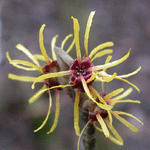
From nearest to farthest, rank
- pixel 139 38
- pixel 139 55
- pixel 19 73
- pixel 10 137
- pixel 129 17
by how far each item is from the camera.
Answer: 1. pixel 10 137
2. pixel 19 73
3. pixel 139 55
4. pixel 139 38
5. pixel 129 17

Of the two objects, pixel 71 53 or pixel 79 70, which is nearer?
pixel 79 70

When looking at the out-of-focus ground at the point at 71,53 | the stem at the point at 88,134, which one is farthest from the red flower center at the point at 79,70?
the out-of-focus ground at the point at 71,53

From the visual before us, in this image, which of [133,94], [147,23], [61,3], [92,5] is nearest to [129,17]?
[147,23]

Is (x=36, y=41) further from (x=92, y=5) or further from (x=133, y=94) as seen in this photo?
(x=133, y=94)

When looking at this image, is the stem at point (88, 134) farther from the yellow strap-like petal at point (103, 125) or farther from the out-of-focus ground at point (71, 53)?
the out-of-focus ground at point (71, 53)

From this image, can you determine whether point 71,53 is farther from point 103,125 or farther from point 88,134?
point 103,125

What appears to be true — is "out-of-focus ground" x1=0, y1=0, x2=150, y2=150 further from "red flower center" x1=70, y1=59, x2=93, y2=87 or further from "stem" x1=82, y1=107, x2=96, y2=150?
"red flower center" x1=70, y1=59, x2=93, y2=87

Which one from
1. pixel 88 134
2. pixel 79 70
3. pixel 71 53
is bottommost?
pixel 88 134

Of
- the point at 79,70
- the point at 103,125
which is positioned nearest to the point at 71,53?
the point at 79,70
